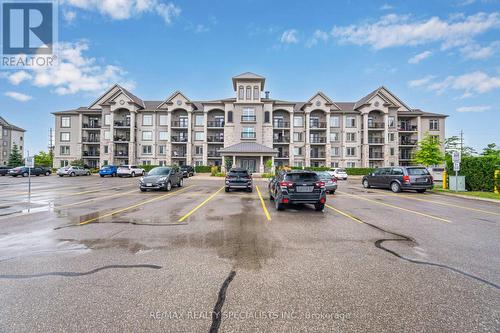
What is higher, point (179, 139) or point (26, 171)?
point (179, 139)

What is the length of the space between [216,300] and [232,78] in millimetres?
43007

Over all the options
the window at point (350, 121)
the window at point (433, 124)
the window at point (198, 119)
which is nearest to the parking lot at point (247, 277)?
the window at point (198, 119)

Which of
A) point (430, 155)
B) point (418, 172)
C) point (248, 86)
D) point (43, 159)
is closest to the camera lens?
point (418, 172)

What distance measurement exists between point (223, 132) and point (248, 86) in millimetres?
10626

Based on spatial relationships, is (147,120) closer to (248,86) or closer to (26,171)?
(26,171)

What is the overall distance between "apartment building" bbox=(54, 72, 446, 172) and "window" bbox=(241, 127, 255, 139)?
4454 mm

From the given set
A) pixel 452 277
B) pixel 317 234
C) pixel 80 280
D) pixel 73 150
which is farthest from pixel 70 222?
pixel 73 150

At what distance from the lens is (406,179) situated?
16312 mm

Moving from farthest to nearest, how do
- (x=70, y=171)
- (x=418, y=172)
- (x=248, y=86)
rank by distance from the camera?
(x=248, y=86) → (x=70, y=171) → (x=418, y=172)

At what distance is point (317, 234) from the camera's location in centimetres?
607

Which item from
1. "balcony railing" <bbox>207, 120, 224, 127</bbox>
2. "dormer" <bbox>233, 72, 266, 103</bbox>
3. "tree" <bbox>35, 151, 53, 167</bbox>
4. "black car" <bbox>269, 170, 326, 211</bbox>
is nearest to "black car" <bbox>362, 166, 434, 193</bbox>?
"black car" <bbox>269, 170, 326, 211</bbox>

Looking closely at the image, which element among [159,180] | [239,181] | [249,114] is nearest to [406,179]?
[239,181]

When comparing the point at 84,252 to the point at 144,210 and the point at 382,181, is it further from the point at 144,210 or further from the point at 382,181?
the point at 382,181

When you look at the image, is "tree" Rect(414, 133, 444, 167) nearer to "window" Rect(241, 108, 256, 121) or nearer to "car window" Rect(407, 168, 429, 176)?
"car window" Rect(407, 168, 429, 176)
